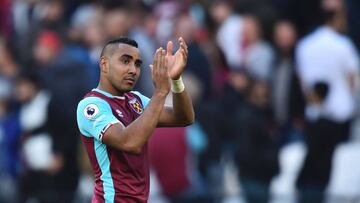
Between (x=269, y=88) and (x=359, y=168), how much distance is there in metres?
1.62

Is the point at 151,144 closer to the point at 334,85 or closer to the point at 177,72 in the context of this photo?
the point at 334,85

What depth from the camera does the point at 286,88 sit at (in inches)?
577

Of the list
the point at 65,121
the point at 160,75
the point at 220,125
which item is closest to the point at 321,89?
the point at 220,125

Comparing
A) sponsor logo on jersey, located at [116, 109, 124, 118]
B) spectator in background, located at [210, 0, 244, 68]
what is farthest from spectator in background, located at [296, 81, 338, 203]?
sponsor logo on jersey, located at [116, 109, 124, 118]

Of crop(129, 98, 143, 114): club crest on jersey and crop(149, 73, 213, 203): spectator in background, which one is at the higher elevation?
crop(129, 98, 143, 114): club crest on jersey

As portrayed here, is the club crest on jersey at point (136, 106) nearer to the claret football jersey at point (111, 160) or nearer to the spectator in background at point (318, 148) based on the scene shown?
the claret football jersey at point (111, 160)

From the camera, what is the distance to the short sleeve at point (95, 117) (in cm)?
812

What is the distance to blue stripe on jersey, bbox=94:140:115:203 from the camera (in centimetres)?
825

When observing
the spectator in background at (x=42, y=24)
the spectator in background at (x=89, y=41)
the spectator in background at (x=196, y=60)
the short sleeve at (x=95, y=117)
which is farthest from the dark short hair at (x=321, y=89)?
the short sleeve at (x=95, y=117)

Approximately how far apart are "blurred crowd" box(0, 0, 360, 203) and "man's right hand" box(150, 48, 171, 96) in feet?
17.0

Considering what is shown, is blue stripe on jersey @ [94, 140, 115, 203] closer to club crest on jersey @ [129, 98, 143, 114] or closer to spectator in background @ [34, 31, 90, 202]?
club crest on jersey @ [129, 98, 143, 114]

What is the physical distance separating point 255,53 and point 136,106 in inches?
267

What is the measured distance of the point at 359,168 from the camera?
45.2 ft

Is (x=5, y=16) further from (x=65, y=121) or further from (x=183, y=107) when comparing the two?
(x=183, y=107)
